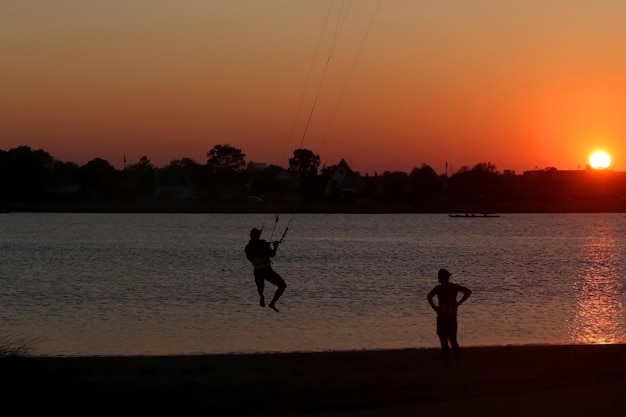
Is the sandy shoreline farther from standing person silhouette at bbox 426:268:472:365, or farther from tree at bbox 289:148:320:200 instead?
tree at bbox 289:148:320:200

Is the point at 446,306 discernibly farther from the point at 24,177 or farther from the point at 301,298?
the point at 24,177

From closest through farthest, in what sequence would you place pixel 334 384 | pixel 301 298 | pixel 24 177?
pixel 334 384
pixel 301 298
pixel 24 177

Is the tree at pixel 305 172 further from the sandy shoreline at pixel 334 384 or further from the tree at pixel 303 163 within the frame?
the sandy shoreline at pixel 334 384

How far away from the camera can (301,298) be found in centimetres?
4097

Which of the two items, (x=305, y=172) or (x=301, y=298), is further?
(x=305, y=172)

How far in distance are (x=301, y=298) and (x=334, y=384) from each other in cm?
2457

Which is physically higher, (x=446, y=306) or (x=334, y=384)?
(x=446, y=306)

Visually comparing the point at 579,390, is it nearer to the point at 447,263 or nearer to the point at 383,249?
the point at 447,263

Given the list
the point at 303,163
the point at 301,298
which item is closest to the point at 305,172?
the point at 303,163

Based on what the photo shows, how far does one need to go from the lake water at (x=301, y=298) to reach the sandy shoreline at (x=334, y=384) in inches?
224

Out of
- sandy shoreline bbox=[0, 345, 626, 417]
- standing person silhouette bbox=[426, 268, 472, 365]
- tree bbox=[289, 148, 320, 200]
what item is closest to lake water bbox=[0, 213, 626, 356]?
sandy shoreline bbox=[0, 345, 626, 417]

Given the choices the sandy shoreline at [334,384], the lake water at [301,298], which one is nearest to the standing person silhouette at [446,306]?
the sandy shoreline at [334,384]

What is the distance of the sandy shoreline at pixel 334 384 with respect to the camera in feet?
42.4

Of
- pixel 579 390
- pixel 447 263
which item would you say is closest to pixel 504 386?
pixel 579 390
